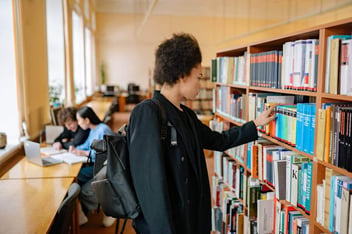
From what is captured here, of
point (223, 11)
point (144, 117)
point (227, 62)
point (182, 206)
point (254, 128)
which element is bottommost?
point (182, 206)

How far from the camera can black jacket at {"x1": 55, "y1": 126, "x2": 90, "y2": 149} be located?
13.4 ft

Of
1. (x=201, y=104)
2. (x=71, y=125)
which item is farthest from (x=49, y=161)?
(x=201, y=104)

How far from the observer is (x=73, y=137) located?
4359mm

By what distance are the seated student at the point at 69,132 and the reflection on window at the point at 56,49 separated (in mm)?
1873

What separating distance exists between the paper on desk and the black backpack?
1.84m

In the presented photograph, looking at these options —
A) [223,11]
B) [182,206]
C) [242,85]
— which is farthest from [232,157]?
[223,11]

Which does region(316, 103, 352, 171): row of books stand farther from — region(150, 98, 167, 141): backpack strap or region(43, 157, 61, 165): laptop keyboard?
region(43, 157, 61, 165): laptop keyboard

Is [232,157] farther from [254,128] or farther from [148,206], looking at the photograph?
[148,206]

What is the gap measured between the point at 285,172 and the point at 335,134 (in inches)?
20.6

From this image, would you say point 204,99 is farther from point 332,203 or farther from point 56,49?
point 332,203

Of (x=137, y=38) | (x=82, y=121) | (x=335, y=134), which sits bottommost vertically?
(x=82, y=121)

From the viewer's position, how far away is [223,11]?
41.6 ft

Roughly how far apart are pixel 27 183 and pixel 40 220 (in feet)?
2.72

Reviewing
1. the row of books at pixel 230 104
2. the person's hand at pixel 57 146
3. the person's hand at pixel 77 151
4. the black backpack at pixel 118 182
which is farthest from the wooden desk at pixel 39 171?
the row of books at pixel 230 104
